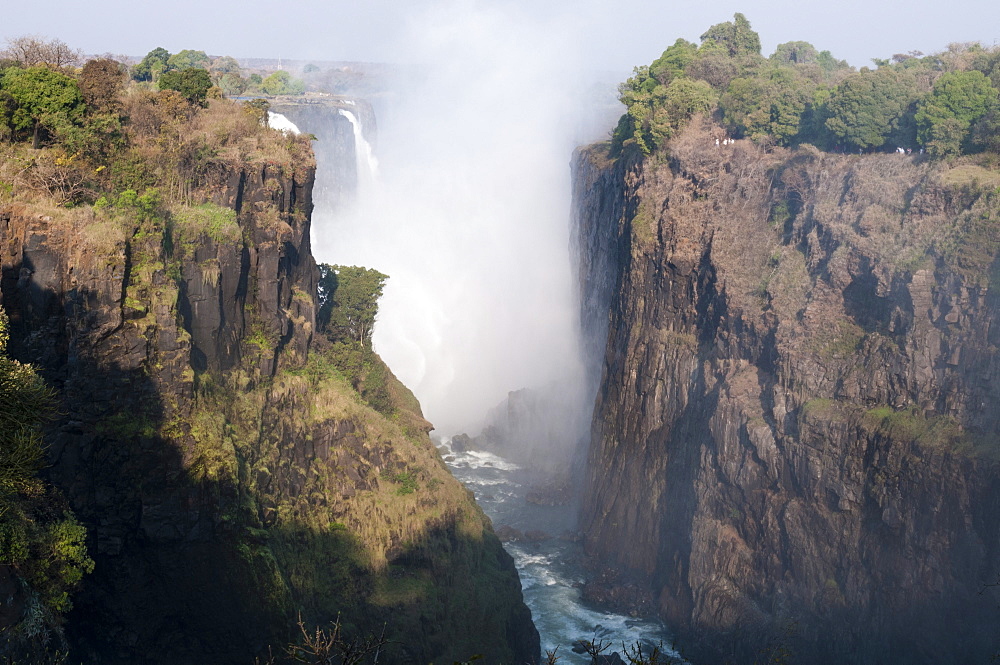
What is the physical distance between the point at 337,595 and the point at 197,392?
11.0 meters

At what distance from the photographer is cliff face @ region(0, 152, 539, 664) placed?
3125 cm

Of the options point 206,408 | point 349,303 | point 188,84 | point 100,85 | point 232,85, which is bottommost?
point 206,408

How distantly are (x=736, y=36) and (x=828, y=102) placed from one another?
28762mm

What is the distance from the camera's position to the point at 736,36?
88812 mm

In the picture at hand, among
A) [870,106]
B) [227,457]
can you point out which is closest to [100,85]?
[227,457]

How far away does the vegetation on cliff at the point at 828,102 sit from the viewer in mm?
56250

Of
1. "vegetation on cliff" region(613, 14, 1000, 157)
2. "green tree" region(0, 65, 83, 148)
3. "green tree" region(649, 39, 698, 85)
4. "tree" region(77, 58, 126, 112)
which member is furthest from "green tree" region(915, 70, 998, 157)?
"green tree" region(0, 65, 83, 148)

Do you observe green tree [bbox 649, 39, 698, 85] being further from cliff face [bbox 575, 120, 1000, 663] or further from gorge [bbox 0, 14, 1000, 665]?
cliff face [bbox 575, 120, 1000, 663]

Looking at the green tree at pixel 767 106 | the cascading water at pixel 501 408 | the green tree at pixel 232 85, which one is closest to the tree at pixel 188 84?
the cascading water at pixel 501 408

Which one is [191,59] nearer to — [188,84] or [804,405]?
[188,84]

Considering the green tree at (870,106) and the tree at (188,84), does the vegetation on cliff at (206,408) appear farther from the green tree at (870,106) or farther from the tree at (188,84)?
the green tree at (870,106)

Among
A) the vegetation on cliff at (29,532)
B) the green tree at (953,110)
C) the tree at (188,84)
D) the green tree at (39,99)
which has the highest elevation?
the green tree at (953,110)

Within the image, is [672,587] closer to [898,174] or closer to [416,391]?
[898,174]

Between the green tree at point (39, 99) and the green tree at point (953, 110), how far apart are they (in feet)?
153
